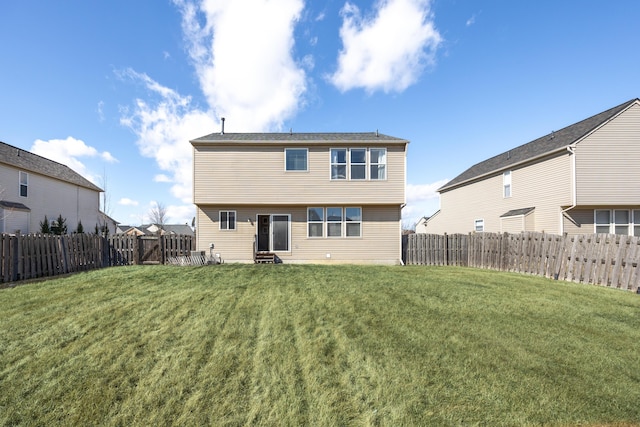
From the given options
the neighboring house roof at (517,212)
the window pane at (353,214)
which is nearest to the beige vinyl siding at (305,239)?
the window pane at (353,214)

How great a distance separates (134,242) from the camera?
12766 mm

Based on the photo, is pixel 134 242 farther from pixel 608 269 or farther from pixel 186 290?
pixel 608 269

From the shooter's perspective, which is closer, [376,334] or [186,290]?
[376,334]

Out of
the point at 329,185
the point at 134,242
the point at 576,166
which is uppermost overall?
the point at 576,166

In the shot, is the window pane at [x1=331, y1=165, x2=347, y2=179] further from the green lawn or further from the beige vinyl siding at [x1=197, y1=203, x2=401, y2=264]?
the green lawn

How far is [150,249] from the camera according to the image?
13031 mm

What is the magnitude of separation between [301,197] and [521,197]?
518 inches

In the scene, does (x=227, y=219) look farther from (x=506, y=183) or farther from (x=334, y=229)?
(x=506, y=183)

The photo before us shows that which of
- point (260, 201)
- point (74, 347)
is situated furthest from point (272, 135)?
point (74, 347)

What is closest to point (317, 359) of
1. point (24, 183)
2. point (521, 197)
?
point (521, 197)

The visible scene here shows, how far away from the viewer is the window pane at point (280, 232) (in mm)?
13492

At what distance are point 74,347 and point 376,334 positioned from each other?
15.2 feet

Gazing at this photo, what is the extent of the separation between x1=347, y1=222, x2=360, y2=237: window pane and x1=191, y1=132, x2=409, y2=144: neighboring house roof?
4139 mm

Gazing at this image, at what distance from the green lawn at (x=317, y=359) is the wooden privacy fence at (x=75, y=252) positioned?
348 centimetres
